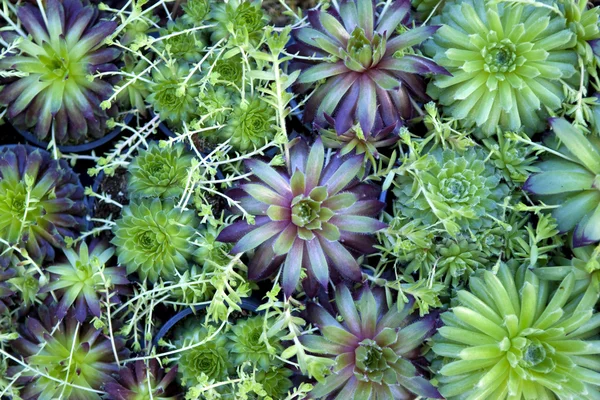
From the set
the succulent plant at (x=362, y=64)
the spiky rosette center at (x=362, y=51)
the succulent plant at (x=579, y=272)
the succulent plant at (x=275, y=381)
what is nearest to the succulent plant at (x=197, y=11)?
the succulent plant at (x=362, y=64)

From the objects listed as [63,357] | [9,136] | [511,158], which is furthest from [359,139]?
[9,136]

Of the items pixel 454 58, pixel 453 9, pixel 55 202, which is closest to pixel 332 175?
pixel 454 58

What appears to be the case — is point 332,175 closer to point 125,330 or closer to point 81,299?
point 125,330

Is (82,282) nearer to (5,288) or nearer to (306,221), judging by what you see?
(5,288)

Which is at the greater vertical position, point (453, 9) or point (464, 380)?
point (453, 9)

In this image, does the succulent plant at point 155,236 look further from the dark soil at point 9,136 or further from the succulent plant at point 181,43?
the dark soil at point 9,136

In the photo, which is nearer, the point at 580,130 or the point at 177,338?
the point at 580,130
